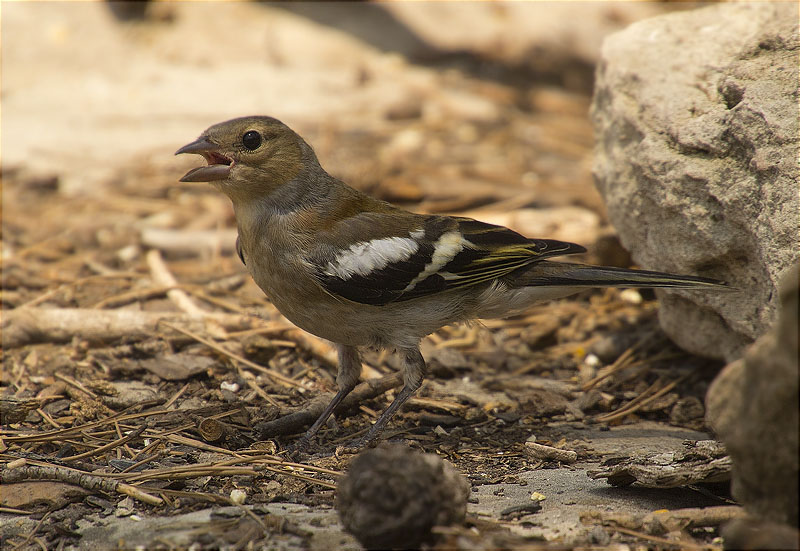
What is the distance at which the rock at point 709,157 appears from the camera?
413 centimetres

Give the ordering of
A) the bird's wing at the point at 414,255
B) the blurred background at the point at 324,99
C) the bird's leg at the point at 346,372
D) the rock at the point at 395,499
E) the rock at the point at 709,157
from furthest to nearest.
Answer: the blurred background at the point at 324,99 → the bird's leg at the point at 346,372 → the bird's wing at the point at 414,255 → the rock at the point at 709,157 → the rock at the point at 395,499

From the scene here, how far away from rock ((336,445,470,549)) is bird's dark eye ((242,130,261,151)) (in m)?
2.30

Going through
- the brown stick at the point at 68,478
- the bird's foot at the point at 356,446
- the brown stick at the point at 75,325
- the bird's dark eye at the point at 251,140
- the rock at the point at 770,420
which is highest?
the bird's dark eye at the point at 251,140

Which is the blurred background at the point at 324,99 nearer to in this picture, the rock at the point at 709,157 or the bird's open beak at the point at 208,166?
the rock at the point at 709,157

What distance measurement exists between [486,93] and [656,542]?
27.6ft

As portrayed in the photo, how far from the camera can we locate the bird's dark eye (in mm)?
4461

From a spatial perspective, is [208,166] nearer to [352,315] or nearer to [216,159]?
[216,159]

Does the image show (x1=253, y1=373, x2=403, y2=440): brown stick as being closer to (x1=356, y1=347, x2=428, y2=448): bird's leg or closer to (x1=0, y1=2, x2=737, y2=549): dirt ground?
(x1=0, y1=2, x2=737, y2=549): dirt ground

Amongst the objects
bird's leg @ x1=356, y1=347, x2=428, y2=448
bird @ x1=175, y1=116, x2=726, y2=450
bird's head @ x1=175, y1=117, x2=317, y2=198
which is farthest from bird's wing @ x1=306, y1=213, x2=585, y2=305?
bird's head @ x1=175, y1=117, x2=317, y2=198

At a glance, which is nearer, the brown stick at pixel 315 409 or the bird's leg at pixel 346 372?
the brown stick at pixel 315 409

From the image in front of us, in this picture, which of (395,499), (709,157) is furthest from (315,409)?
(709,157)

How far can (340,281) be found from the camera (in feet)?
14.0

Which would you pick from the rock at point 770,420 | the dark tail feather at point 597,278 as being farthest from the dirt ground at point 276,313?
the dark tail feather at point 597,278

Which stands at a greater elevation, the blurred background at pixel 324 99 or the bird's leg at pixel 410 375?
the blurred background at pixel 324 99
